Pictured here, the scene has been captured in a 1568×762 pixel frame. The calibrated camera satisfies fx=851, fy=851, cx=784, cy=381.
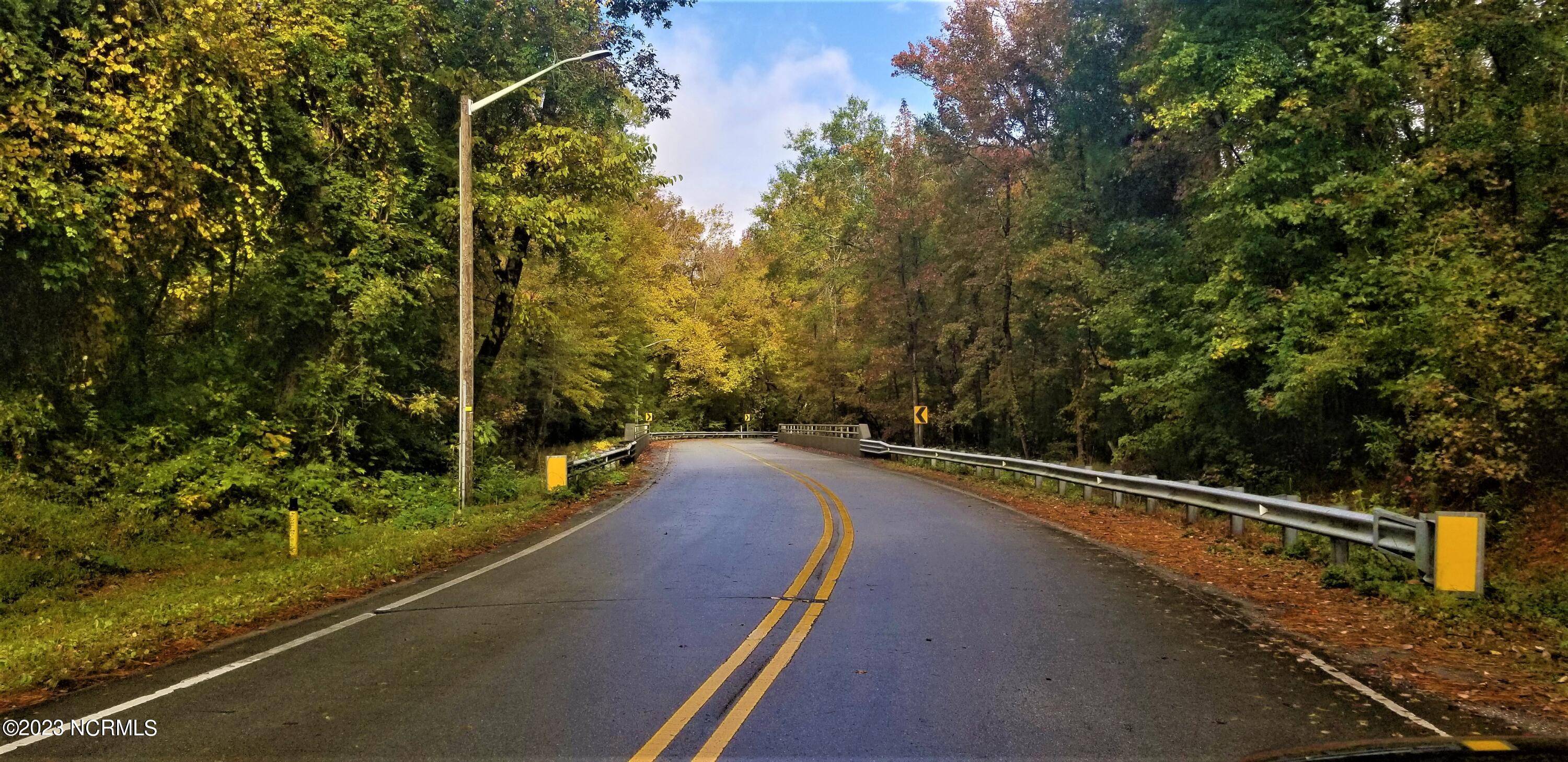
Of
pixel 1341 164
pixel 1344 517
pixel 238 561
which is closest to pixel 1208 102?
pixel 1341 164

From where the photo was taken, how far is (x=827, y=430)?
143 feet

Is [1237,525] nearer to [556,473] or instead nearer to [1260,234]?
[1260,234]

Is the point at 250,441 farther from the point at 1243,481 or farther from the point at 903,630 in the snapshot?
the point at 1243,481

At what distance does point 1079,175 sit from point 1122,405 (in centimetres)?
720

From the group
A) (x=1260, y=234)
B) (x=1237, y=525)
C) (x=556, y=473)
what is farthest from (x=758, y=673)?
(x=1260, y=234)

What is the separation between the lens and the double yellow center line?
4.19 m

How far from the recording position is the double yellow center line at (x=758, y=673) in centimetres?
419

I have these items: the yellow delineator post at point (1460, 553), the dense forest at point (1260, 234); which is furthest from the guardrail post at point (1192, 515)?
the yellow delineator post at point (1460, 553)

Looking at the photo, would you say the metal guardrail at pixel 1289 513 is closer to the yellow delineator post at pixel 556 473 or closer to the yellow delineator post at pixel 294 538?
the yellow delineator post at pixel 556 473

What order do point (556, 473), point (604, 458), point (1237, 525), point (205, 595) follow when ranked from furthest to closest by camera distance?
1. point (604, 458)
2. point (556, 473)
3. point (1237, 525)
4. point (205, 595)

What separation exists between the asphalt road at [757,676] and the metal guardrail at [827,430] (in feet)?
Answer: 87.4

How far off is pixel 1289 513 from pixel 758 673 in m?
6.92

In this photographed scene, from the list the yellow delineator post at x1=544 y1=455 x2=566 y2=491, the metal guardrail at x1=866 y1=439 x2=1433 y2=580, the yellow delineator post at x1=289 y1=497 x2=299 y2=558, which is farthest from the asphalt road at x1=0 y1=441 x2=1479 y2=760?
the yellow delineator post at x1=544 y1=455 x2=566 y2=491

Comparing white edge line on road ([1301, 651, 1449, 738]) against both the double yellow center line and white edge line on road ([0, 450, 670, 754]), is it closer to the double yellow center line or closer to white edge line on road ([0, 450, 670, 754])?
the double yellow center line
